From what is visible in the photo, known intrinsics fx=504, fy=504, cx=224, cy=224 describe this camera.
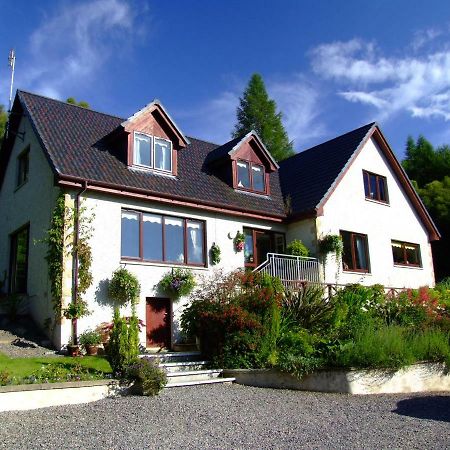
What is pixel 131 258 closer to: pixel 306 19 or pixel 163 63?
pixel 163 63

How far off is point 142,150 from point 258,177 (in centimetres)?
580

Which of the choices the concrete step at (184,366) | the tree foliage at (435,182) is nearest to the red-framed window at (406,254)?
the tree foliage at (435,182)

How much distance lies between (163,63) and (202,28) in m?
1.48

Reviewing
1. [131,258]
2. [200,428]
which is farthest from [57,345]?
[200,428]

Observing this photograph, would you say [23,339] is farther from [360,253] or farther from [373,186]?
[373,186]

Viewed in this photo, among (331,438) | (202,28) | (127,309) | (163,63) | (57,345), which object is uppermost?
(202,28)

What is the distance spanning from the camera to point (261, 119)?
45938 mm

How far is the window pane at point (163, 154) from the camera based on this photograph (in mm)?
18375

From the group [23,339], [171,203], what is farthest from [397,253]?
[23,339]

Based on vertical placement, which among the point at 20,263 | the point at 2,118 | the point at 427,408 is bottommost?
the point at 427,408

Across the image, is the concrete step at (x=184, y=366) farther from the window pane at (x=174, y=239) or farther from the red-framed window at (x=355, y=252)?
the red-framed window at (x=355, y=252)

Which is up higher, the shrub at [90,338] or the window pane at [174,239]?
the window pane at [174,239]

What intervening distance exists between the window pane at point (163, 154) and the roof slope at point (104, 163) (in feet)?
1.69

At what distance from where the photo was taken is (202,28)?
13891mm
